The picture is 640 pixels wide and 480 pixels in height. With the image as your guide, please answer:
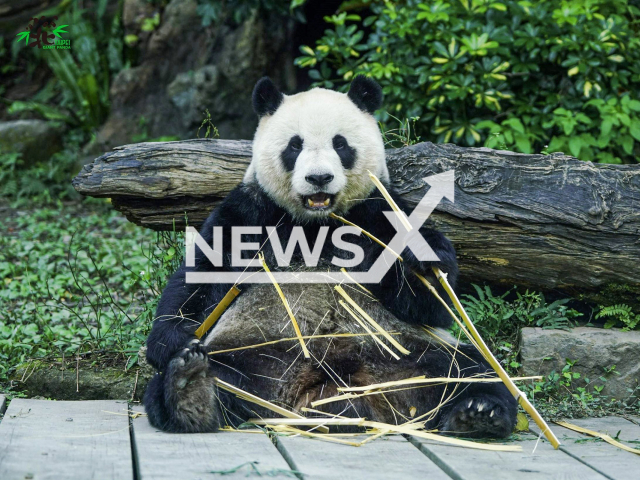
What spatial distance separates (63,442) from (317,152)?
1.66 m

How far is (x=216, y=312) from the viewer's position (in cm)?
328

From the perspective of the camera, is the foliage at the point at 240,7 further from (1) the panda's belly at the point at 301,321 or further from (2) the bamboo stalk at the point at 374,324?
(2) the bamboo stalk at the point at 374,324

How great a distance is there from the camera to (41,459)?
7.45ft

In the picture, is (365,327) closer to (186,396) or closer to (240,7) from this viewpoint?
(186,396)

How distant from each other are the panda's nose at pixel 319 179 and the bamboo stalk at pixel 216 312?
1.96ft

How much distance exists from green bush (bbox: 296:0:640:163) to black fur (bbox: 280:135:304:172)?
2.47m

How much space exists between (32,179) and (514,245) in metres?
6.86

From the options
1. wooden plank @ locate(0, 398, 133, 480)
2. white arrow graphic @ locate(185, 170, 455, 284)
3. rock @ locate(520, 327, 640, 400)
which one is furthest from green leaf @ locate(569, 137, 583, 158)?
wooden plank @ locate(0, 398, 133, 480)

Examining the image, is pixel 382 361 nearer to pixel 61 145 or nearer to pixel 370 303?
pixel 370 303

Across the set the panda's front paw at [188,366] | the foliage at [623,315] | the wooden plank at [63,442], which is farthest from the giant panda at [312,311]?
the foliage at [623,315]

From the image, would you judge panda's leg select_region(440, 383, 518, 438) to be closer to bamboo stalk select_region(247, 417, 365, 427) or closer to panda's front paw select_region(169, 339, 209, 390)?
bamboo stalk select_region(247, 417, 365, 427)

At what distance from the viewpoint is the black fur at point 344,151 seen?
345 cm

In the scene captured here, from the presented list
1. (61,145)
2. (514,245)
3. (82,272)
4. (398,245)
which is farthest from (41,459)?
(61,145)

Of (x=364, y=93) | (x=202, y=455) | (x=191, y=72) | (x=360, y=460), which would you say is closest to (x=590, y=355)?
(x=364, y=93)
